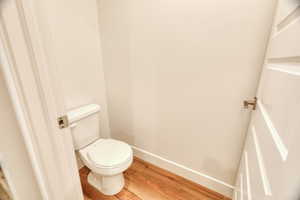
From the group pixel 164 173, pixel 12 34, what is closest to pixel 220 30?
pixel 12 34

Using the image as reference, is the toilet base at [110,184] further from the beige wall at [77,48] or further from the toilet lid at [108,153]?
the beige wall at [77,48]

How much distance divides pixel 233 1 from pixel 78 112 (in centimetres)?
153

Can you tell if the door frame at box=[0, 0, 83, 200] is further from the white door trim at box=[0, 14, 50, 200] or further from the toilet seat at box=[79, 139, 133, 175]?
the toilet seat at box=[79, 139, 133, 175]

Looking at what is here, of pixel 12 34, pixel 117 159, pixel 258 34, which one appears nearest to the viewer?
pixel 12 34

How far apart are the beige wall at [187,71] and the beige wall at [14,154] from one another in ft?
3.58

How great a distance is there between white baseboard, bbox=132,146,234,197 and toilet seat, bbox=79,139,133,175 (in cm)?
45

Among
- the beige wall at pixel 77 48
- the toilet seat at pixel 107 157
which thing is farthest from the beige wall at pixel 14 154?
the beige wall at pixel 77 48

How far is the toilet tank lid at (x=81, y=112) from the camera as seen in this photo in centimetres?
137

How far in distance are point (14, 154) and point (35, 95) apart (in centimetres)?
28

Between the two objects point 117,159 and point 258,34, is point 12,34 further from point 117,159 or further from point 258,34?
point 258,34

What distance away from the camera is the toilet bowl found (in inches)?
49.6

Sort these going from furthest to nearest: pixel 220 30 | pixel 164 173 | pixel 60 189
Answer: pixel 164 173 → pixel 220 30 → pixel 60 189

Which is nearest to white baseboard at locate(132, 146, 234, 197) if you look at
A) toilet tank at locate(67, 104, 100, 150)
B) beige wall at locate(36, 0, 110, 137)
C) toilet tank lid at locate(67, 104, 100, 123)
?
toilet tank at locate(67, 104, 100, 150)

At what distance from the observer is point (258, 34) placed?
98cm
